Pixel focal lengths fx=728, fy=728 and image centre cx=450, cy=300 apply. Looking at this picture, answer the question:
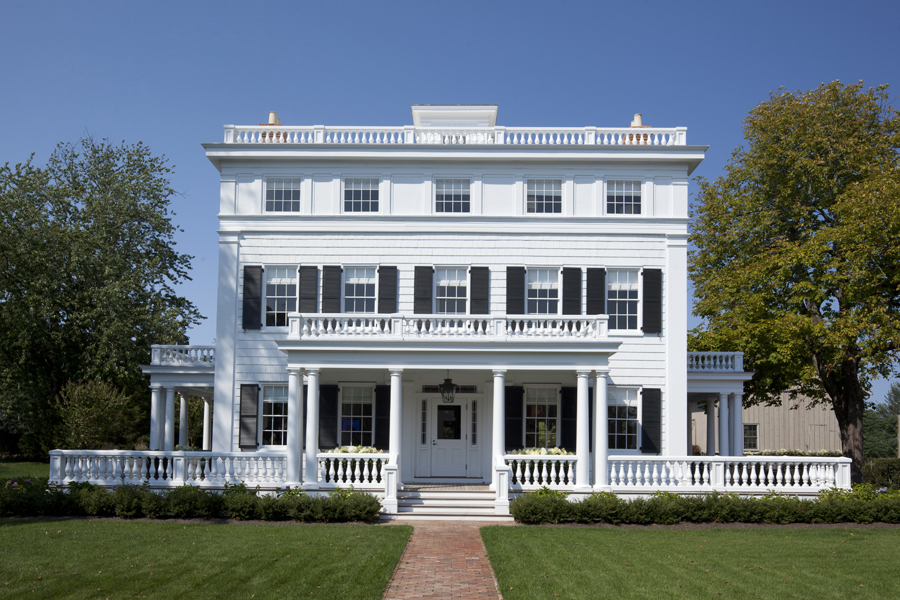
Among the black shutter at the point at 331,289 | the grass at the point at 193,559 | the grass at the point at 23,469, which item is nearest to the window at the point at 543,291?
the black shutter at the point at 331,289

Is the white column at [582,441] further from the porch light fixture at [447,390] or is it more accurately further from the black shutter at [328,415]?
the black shutter at [328,415]

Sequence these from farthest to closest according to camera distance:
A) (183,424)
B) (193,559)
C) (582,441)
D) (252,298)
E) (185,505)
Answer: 1. (183,424)
2. (252,298)
3. (582,441)
4. (185,505)
5. (193,559)

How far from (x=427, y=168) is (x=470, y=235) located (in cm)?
249

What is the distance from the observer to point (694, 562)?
42.0 feet

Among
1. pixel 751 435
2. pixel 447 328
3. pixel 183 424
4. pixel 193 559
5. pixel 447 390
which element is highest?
pixel 447 328

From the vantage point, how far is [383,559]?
497 inches

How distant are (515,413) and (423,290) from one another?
457 centimetres

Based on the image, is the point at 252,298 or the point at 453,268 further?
the point at 453,268

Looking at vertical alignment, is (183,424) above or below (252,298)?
below

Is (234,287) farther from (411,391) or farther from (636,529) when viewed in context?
(636,529)

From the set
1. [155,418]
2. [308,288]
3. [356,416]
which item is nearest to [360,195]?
[308,288]

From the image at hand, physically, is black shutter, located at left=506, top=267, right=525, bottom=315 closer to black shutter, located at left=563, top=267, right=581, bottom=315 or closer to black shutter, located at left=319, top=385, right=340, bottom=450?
black shutter, located at left=563, top=267, right=581, bottom=315

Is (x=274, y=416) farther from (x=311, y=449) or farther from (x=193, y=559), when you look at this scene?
(x=193, y=559)

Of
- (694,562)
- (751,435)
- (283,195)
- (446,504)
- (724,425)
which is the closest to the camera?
(694,562)
